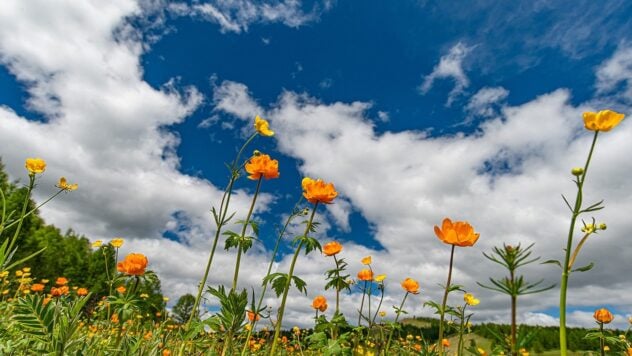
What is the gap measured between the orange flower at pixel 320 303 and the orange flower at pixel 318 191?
1.83 metres

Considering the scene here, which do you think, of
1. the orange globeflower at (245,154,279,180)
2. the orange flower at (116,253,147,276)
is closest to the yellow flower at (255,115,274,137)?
the orange globeflower at (245,154,279,180)

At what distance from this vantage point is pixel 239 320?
282cm

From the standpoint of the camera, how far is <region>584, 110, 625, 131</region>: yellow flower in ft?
5.61

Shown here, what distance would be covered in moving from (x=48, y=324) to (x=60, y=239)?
5809cm

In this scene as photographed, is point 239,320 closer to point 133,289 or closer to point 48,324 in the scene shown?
point 133,289

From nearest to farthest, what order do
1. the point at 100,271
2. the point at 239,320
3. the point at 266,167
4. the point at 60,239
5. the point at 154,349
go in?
the point at 154,349 → the point at 239,320 → the point at 266,167 → the point at 100,271 → the point at 60,239

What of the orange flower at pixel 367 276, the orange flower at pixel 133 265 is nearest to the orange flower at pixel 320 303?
the orange flower at pixel 367 276

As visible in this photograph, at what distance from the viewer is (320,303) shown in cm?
486

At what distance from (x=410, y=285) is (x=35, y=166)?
436 centimetres

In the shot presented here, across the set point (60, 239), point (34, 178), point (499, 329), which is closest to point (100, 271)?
point (60, 239)

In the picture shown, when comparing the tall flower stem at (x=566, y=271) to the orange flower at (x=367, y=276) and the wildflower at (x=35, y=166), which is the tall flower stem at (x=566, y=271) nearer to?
the orange flower at (x=367, y=276)

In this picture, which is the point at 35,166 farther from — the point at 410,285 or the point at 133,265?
the point at 410,285

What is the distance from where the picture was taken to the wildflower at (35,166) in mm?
3725

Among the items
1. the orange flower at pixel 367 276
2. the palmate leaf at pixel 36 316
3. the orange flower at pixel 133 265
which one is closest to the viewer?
the palmate leaf at pixel 36 316
